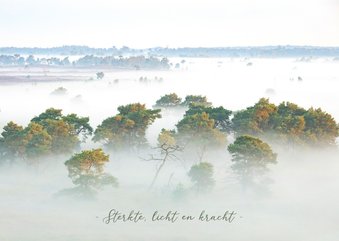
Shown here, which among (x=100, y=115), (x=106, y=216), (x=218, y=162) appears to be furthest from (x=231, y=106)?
(x=106, y=216)

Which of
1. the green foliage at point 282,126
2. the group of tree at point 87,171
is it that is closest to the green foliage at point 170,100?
the green foliage at point 282,126

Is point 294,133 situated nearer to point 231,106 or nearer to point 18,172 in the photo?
point 18,172

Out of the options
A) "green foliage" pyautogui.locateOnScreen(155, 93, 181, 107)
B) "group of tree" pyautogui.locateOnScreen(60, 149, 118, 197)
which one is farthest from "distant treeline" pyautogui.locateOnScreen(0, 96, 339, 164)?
"green foliage" pyautogui.locateOnScreen(155, 93, 181, 107)

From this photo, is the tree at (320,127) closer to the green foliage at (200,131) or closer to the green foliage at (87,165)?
the green foliage at (200,131)

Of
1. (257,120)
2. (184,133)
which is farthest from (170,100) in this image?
(257,120)

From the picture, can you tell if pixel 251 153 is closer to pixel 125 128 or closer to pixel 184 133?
pixel 184 133

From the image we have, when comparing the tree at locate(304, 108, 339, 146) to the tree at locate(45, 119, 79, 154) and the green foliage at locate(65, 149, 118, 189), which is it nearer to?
the green foliage at locate(65, 149, 118, 189)
